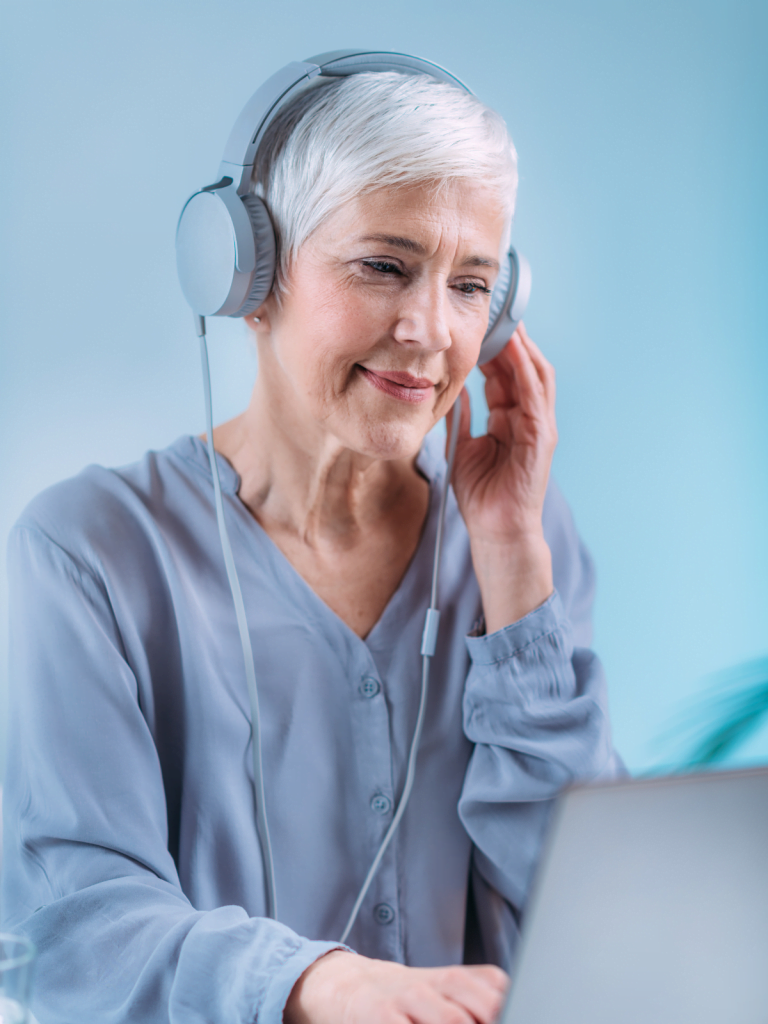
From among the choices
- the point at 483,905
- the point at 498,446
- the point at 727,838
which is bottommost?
the point at 483,905

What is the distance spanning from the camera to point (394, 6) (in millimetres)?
1384

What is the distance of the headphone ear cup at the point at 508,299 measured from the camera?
116 cm

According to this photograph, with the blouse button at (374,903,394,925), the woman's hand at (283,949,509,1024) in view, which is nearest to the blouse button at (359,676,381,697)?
the blouse button at (374,903,394,925)

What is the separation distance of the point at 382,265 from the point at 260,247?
0.14 meters

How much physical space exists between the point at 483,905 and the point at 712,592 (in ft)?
2.68

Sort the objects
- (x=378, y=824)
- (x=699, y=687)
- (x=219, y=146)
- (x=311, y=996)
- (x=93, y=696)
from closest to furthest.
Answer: (x=311, y=996)
(x=93, y=696)
(x=378, y=824)
(x=219, y=146)
(x=699, y=687)

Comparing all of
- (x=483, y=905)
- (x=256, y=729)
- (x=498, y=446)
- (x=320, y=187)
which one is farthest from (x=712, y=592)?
(x=320, y=187)

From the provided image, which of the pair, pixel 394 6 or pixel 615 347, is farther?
pixel 615 347

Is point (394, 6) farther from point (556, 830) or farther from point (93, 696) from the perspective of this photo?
point (556, 830)

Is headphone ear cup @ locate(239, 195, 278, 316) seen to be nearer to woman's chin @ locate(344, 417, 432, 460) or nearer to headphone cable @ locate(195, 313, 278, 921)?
headphone cable @ locate(195, 313, 278, 921)

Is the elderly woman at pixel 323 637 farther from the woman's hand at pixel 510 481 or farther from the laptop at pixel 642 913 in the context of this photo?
the laptop at pixel 642 913

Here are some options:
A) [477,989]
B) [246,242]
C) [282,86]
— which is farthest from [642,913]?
[282,86]

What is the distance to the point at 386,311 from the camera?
1.02 m

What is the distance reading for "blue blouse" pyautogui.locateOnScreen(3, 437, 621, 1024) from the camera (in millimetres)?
945
